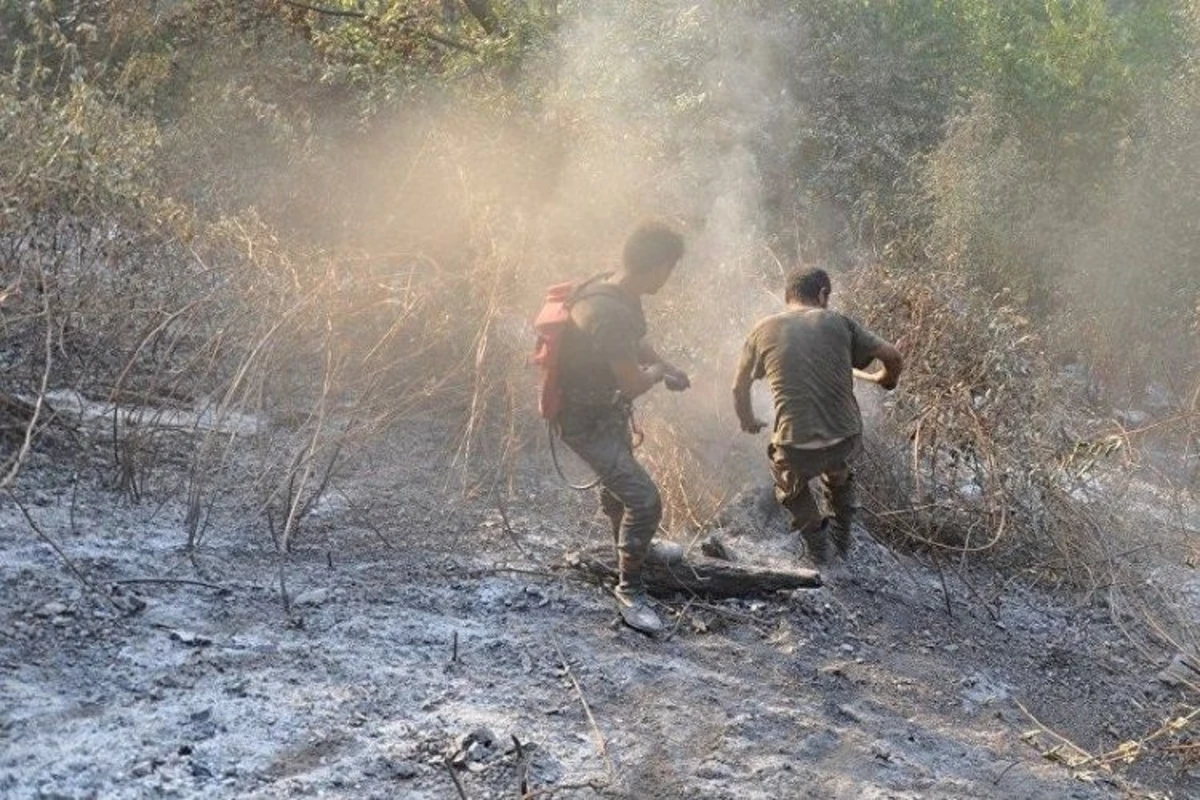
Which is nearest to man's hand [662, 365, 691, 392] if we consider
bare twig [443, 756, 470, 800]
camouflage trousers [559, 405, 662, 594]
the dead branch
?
camouflage trousers [559, 405, 662, 594]

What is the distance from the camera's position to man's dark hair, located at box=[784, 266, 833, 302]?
556 centimetres

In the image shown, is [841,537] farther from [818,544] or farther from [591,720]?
[591,720]

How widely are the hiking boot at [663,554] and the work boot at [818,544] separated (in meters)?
0.85

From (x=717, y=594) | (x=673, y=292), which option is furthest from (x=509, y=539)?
(x=673, y=292)

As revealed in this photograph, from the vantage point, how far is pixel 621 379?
4.63 meters

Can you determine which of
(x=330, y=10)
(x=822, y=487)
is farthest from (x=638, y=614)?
(x=330, y=10)

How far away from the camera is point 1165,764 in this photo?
482 cm

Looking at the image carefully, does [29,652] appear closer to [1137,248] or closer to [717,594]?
[717,594]

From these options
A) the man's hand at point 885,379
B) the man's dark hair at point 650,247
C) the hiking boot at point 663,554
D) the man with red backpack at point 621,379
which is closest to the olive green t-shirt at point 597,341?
the man with red backpack at point 621,379

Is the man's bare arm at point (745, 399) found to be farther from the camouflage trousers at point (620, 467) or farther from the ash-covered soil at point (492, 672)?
the camouflage trousers at point (620, 467)

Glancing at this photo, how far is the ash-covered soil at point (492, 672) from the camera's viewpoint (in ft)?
11.9

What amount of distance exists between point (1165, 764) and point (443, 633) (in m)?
2.94

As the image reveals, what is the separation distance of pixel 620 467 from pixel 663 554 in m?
0.56

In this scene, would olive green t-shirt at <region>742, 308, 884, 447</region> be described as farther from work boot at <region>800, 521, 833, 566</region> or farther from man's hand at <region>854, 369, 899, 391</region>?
work boot at <region>800, 521, 833, 566</region>
